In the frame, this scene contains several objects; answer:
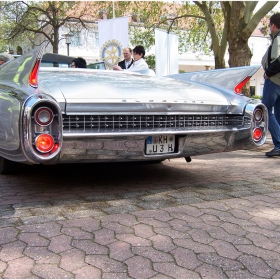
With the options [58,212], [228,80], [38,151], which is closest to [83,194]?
[58,212]

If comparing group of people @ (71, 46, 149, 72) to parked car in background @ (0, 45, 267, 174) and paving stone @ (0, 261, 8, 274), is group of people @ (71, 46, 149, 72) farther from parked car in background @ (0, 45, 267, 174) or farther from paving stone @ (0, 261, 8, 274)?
paving stone @ (0, 261, 8, 274)

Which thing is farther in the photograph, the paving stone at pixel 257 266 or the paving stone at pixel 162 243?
the paving stone at pixel 162 243

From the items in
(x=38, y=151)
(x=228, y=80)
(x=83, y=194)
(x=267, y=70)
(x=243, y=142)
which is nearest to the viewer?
(x=38, y=151)

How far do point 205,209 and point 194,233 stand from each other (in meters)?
0.52

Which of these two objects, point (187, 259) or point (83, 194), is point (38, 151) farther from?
point (187, 259)

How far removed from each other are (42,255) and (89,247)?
28cm

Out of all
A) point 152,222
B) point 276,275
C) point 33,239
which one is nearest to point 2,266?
point 33,239

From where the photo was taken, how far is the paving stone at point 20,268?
1872mm

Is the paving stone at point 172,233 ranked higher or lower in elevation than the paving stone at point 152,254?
higher

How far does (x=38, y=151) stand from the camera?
103 inches

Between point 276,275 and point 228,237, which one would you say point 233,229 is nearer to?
point 228,237

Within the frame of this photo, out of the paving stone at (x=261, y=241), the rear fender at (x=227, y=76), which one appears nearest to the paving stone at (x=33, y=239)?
the paving stone at (x=261, y=241)

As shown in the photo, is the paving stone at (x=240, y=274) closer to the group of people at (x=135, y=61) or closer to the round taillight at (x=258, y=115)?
the round taillight at (x=258, y=115)

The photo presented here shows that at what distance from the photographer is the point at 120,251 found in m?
2.16
